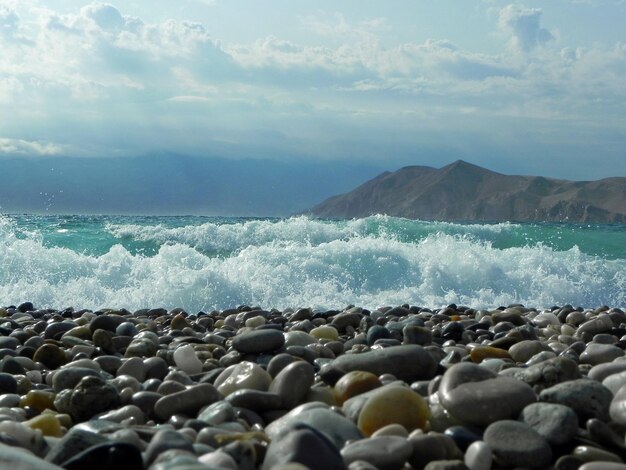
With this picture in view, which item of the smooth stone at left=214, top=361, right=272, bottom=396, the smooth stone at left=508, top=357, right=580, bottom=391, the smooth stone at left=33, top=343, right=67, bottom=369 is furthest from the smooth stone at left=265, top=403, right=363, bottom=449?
the smooth stone at left=33, top=343, right=67, bottom=369

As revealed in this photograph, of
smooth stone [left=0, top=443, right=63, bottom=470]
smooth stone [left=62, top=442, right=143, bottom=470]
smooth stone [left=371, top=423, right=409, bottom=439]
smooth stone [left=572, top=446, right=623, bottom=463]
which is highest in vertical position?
smooth stone [left=0, top=443, right=63, bottom=470]

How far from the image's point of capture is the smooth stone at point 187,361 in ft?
13.4

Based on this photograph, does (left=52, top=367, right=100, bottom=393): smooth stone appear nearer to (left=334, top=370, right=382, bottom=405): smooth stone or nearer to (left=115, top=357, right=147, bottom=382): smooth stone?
(left=115, top=357, right=147, bottom=382): smooth stone

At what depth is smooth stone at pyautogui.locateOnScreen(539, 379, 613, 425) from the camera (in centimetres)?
276

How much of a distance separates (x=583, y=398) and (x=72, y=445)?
1850 millimetres

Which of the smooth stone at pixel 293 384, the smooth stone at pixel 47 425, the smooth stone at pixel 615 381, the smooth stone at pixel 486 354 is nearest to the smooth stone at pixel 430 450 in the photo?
the smooth stone at pixel 293 384

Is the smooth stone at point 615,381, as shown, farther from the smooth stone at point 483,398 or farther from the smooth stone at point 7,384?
the smooth stone at point 7,384

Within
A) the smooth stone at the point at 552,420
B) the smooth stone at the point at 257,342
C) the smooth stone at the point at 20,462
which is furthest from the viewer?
the smooth stone at the point at 257,342

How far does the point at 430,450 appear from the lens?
8.05 ft

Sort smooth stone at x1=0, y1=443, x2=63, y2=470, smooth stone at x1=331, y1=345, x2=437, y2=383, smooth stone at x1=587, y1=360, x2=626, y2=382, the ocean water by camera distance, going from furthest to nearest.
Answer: the ocean water → smooth stone at x1=331, y1=345, x2=437, y2=383 → smooth stone at x1=587, y1=360, x2=626, y2=382 → smooth stone at x1=0, y1=443, x2=63, y2=470

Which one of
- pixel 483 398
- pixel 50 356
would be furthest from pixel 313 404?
pixel 50 356

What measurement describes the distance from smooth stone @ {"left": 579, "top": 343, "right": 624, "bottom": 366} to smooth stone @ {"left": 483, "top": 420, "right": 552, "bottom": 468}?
172 centimetres

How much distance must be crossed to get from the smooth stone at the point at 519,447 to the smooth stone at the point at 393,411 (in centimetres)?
32

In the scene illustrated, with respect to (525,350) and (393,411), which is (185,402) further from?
(525,350)
